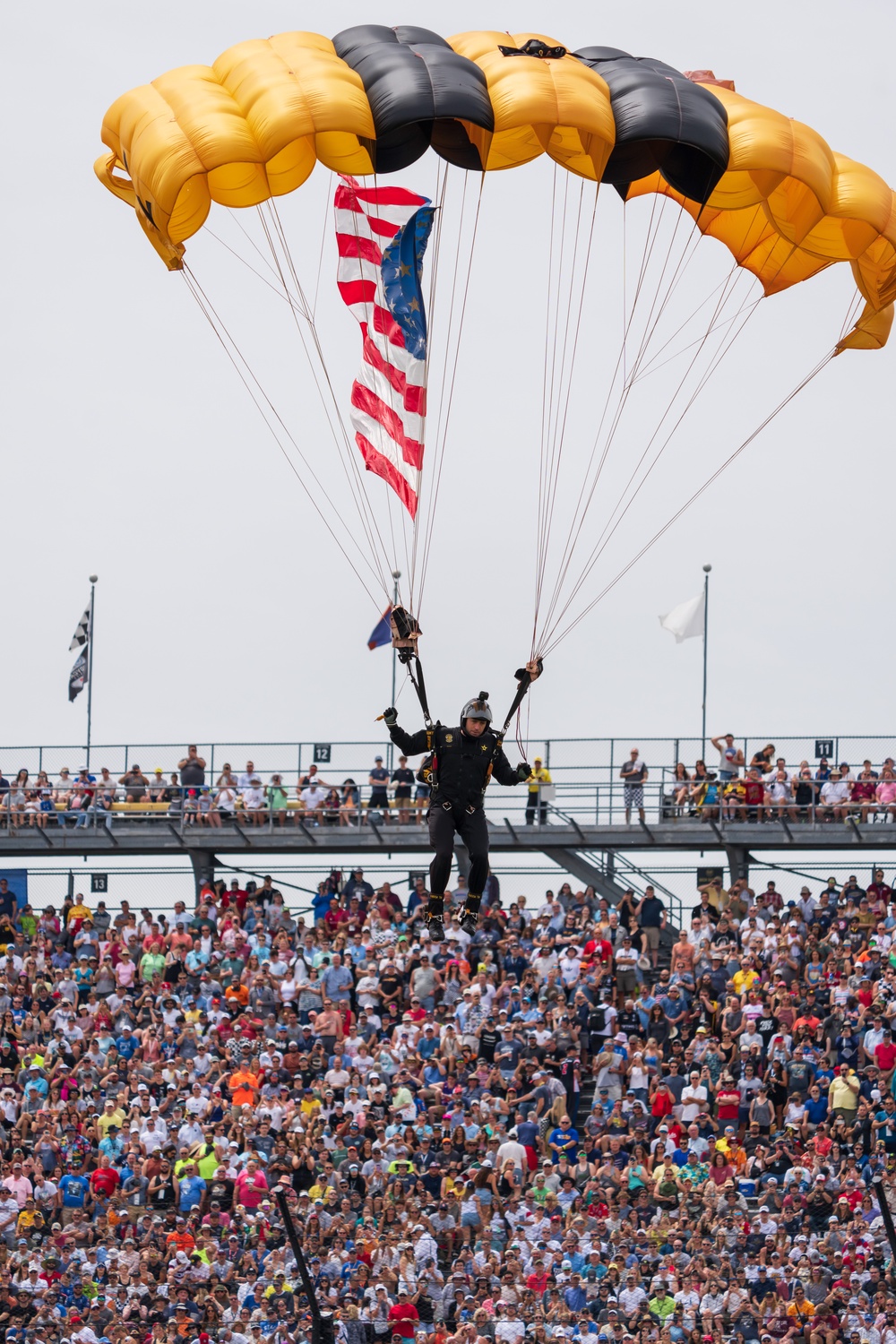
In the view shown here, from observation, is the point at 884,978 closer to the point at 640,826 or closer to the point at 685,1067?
the point at 685,1067

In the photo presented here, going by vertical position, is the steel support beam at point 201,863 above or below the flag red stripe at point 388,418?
below

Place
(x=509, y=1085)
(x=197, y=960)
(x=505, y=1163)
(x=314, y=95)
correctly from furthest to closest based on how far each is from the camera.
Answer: (x=197, y=960) → (x=509, y=1085) → (x=505, y=1163) → (x=314, y=95)

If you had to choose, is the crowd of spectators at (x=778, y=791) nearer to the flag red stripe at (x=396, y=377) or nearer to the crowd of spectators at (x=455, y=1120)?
the crowd of spectators at (x=455, y=1120)

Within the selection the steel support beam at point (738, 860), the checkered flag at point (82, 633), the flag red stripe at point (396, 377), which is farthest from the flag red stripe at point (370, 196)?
the checkered flag at point (82, 633)

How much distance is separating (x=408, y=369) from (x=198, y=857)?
13.2m

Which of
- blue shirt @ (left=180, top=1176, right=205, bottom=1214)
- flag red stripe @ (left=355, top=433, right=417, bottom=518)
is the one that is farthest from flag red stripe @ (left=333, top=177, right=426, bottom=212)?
blue shirt @ (left=180, top=1176, right=205, bottom=1214)

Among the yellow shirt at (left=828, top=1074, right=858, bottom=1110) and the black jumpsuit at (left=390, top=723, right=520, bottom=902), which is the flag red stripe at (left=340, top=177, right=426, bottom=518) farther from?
the yellow shirt at (left=828, top=1074, right=858, bottom=1110)

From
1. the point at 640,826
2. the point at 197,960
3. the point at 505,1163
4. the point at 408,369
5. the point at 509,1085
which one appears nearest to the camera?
the point at 408,369

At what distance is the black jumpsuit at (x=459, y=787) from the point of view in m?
20.1

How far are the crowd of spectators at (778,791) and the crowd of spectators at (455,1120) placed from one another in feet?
5.37

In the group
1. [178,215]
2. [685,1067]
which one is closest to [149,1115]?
[685,1067]

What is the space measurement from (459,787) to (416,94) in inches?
214

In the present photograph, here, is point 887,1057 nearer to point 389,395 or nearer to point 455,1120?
point 455,1120

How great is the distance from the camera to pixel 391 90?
2014cm
